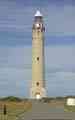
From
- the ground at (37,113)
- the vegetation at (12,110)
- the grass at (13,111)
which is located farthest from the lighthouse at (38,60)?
the ground at (37,113)

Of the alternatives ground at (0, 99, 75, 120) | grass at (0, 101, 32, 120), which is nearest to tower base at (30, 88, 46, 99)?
grass at (0, 101, 32, 120)

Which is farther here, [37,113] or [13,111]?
[13,111]

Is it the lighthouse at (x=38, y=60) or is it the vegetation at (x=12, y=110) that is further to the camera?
the lighthouse at (x=38, y=60)

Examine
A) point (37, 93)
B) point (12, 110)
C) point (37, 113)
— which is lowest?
point (37, 93)

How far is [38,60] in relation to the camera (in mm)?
72062

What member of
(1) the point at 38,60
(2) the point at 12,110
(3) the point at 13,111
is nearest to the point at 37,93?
(1) the point at 38,60

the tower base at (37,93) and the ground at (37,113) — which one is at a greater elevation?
the ground at (37,113)

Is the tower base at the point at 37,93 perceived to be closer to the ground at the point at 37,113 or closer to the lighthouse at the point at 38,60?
the lighthouse at the point at 38,60

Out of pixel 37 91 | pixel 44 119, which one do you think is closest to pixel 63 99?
pixel 37 91

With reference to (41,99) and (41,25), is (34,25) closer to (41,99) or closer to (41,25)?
(41,25)

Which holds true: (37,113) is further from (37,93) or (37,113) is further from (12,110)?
(37,93)

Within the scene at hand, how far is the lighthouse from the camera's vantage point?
231 feet

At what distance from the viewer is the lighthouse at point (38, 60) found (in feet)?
231

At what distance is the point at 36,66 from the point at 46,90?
192 inches
